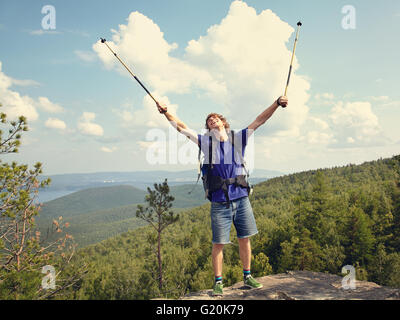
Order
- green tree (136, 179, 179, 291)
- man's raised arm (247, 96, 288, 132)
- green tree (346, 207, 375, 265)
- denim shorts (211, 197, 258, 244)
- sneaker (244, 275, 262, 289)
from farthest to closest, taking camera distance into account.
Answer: green tree (346, 207, 375, 265) < green tree (136, 179, 179, 291) < sneaker (244, 275, 262, 289) < man's raised arm (247, 96, 288, 132) < denim shorts (211, 197, 258, 244)

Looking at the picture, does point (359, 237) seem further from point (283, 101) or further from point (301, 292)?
point (283, 101)

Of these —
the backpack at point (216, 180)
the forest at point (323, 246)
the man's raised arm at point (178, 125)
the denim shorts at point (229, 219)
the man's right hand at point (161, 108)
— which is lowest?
the forest at point (323, 246)

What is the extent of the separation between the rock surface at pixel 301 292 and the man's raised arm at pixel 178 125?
2466 mm

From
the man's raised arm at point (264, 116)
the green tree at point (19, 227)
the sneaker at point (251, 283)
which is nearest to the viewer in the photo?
the man's raised arm at point (264, 116)

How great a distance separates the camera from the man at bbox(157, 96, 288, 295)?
353 centimetres

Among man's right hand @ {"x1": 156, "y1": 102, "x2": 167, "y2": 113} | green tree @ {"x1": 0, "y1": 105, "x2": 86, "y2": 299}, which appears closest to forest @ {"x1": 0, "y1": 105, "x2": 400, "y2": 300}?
green tree @ {"x1": 0, "y1": 105, "x2": 86, "y2": 299}

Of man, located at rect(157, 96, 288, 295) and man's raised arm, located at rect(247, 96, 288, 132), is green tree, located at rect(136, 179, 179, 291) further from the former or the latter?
man's raised arm, located at rect(247, 96, 288, 132)

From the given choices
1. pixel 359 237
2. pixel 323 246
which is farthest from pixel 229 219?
pixel 323 246

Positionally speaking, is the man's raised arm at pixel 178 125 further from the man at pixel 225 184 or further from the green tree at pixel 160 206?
the green tree at pixel 160 206

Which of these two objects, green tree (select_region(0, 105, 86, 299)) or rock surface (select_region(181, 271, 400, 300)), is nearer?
rock surface (select_region(181, 271, 400, 300))

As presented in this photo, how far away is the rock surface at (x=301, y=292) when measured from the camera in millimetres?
3578

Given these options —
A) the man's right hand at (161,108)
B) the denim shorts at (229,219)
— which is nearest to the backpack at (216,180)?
the denim shorts at (229,219)
